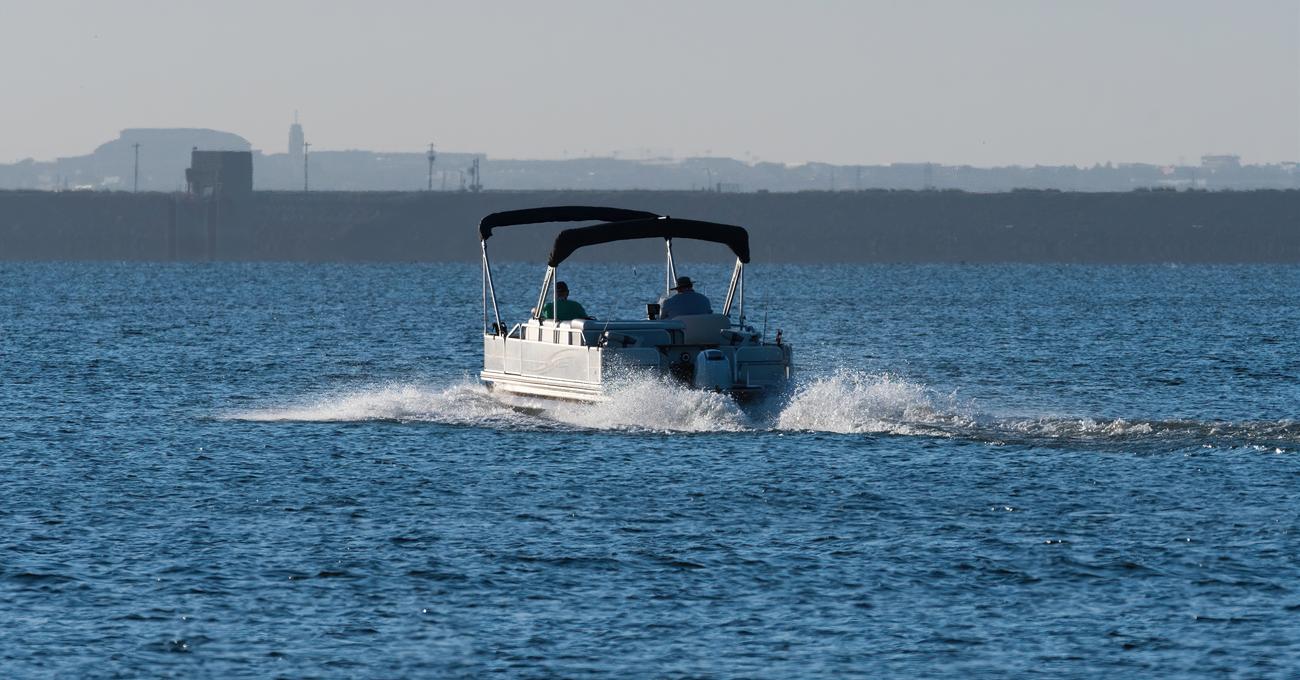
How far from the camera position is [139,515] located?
894 inches

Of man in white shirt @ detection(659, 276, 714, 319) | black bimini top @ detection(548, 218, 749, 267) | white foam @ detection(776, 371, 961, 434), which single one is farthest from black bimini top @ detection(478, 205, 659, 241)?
white foam @ detection(776, 371, 961, 434)

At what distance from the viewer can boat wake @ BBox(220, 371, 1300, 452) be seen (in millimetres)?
28281

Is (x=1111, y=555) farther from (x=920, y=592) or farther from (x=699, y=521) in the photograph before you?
(x=699, y=521)

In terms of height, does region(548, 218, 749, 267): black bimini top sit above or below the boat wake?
above

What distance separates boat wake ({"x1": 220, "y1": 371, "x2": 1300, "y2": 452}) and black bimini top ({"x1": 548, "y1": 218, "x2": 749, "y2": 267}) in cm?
248

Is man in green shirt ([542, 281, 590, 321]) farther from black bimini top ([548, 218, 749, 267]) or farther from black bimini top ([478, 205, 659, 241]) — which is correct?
black bimini top ([478, 205, 659, 241])

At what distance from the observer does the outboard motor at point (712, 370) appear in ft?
95.9

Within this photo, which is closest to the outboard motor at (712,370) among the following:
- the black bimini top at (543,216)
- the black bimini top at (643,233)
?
the black bimini top at (643,233)

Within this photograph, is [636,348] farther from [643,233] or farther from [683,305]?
[643,233]

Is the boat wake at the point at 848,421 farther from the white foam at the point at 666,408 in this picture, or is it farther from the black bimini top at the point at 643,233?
the black bimini top at the point at 643,233

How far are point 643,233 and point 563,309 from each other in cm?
183

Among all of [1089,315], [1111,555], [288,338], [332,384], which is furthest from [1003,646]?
[1089,315]

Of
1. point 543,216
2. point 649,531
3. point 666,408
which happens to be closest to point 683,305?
point 666,408

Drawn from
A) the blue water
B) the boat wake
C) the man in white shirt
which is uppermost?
the man in white shirt
